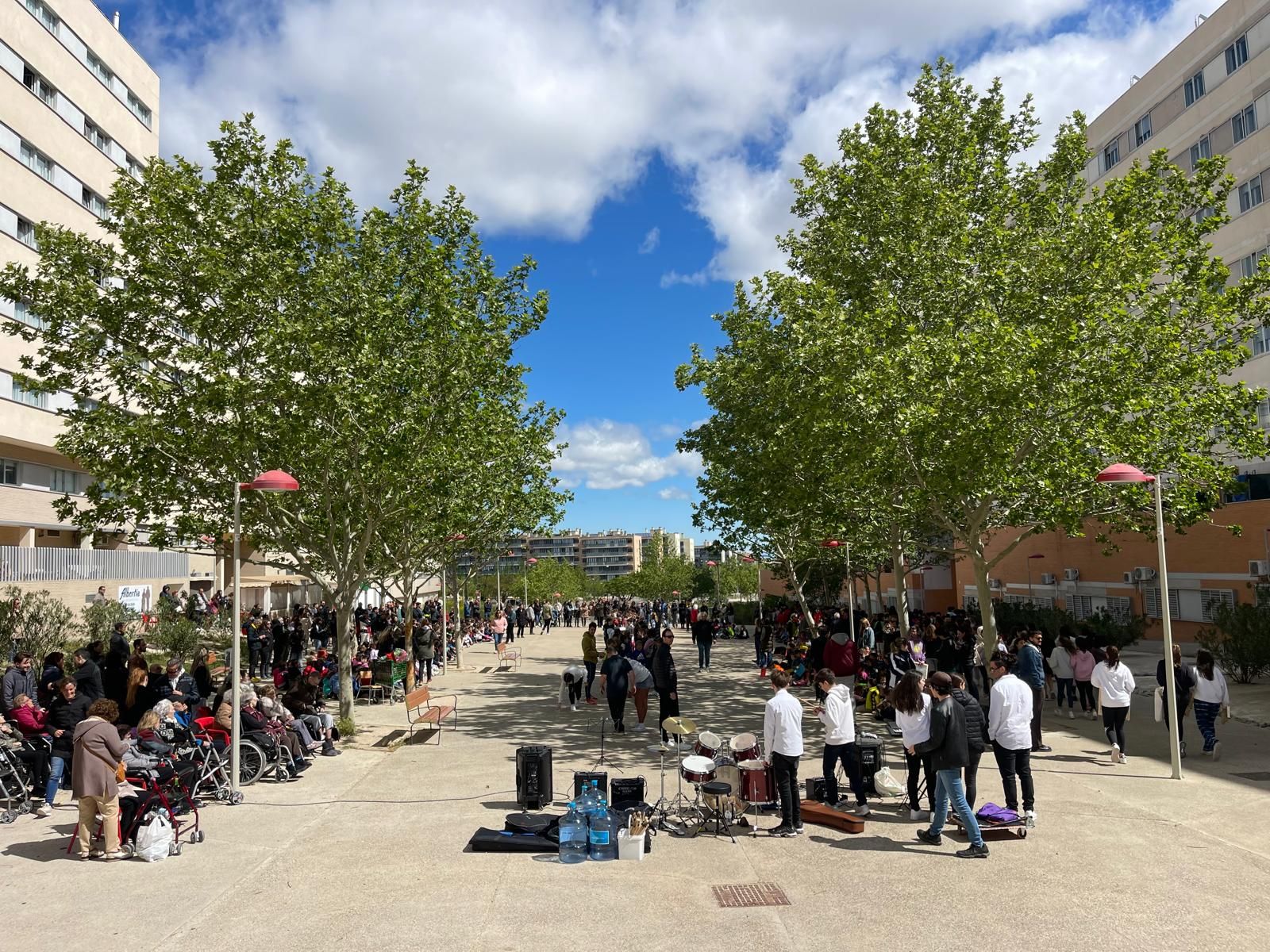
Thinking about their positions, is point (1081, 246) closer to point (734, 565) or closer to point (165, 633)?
point (165, 633)

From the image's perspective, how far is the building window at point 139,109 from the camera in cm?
3931

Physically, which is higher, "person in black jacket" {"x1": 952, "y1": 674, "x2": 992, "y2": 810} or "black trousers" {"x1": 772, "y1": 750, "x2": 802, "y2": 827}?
"person in black jacket" {"x1": 952, "y1": 674, "x2": 992, "y2": 810}

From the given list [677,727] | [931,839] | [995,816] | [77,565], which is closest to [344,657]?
[677,727]

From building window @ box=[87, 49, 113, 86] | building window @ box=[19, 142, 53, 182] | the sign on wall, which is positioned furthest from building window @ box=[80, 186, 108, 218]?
the sign on wall

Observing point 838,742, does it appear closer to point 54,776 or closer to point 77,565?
point 54,776

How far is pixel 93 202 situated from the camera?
3538 centimetres

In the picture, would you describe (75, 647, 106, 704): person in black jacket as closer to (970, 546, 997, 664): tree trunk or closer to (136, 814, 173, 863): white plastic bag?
(136, 814, 173, 863): white plastic bag

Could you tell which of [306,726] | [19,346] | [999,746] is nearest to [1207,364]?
[999,746]

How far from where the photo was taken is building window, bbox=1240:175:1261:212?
28.6 metres

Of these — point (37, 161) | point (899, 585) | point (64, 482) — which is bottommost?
point (899, 585)

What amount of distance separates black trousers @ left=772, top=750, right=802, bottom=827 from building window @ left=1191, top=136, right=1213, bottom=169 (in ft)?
103

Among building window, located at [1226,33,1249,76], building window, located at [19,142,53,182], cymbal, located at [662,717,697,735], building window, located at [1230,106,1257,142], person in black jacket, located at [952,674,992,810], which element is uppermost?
building window, located at [1226,33,1249,76]

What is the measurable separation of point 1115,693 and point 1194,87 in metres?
29.6

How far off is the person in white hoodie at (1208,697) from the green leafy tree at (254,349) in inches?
499
